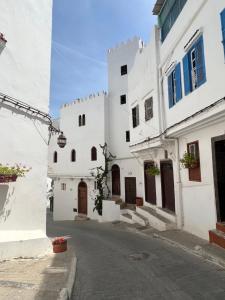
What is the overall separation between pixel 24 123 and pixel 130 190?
12.9 metres

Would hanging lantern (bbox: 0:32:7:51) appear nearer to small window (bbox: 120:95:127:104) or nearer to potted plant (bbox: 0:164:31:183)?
potted plant (bbox: 0:164:31:183)

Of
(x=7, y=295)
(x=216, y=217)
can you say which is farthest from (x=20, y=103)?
(x=216, y=217)

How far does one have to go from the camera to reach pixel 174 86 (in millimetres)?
11047

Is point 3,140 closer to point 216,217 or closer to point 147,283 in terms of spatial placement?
point 147,283

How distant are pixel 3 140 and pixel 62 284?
450cm

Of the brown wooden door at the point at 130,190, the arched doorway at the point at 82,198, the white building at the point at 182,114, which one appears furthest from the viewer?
the arched doorway at the point at 82,198

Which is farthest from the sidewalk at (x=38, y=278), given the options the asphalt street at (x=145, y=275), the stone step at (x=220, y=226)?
the stone step at (x=220, y=226)

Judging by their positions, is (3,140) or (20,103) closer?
(3,140)

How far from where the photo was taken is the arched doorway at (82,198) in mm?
22531

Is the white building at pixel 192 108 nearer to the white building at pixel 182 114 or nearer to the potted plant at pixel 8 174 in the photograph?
the white building at pixel 182 114

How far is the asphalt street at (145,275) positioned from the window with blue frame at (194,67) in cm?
601

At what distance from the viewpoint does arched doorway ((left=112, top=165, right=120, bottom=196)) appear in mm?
21062

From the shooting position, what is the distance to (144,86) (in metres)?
14.7

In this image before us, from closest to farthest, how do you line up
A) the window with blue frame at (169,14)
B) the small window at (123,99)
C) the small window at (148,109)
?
the window with blue frame at (169,14) → the small window at (148,109) → the small window at (123,99)
